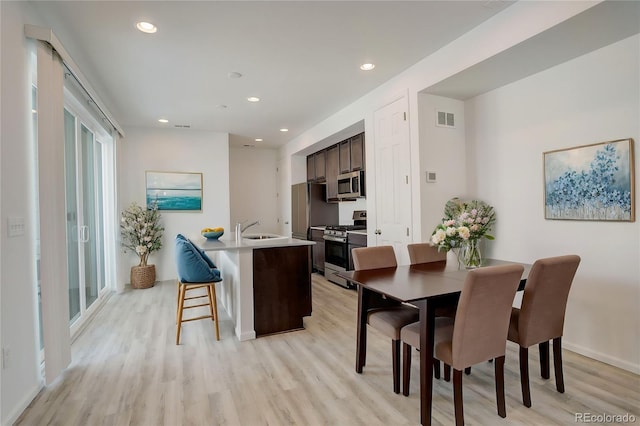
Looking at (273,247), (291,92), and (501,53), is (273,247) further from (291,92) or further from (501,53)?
(501,53)

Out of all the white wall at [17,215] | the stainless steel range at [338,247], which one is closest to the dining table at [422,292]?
the white wall at [17,215]

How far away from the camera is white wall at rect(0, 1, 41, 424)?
6.08 ft

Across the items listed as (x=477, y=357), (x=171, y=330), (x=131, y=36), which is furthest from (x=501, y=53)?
(x=171, y=330)

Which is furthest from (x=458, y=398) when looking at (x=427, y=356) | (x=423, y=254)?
(x=423, y=254)

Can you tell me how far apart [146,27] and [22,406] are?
2.77m

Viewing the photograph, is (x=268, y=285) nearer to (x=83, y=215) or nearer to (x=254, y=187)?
(x=83, y=215)

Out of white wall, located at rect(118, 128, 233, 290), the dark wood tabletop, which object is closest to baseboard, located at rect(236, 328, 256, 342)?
the dark wood tabletop

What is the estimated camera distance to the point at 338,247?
520cm

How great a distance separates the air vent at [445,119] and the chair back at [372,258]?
1.65 m

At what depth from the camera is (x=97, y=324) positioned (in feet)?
11.8

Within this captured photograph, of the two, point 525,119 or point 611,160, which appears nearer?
point 611,160

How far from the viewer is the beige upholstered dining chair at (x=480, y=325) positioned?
1.67 m

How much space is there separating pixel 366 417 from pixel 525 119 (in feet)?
9.57

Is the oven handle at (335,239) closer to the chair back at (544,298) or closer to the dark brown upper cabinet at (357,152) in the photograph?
the dark brown upper cabinet at (357,152)
